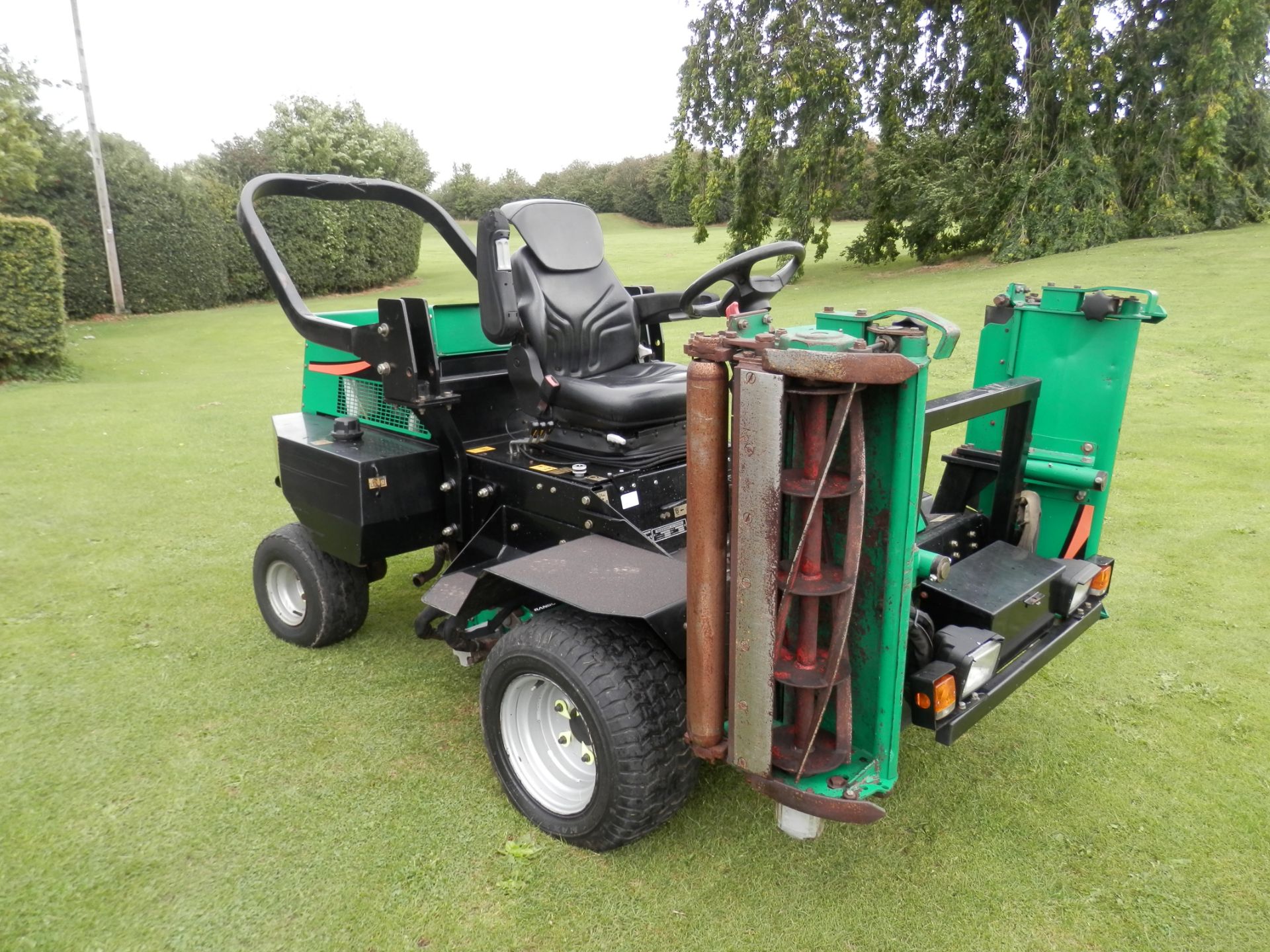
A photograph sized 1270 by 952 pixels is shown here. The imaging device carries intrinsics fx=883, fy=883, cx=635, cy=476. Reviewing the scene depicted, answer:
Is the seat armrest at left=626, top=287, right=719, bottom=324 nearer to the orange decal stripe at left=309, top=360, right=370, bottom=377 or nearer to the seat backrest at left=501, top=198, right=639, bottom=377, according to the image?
the seat backrest at left=501, top=198, right=639, bottom=377

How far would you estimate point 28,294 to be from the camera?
10.4m

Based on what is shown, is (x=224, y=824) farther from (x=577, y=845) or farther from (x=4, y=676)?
(x=4, y=676)

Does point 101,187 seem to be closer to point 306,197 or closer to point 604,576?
point 306,197

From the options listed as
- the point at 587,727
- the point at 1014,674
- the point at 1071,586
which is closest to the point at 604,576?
the point at 587,727

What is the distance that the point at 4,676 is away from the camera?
11.4 ft

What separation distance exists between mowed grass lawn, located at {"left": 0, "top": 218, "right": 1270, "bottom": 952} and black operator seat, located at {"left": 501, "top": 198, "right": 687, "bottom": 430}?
1.21m

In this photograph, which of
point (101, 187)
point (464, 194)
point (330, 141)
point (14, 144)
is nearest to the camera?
point (14, 144)

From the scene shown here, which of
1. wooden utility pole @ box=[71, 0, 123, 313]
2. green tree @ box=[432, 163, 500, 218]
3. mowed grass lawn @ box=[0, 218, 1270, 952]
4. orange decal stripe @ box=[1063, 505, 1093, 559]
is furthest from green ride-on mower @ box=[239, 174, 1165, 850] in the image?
green tree @ box=[432, 163, 500, 218]

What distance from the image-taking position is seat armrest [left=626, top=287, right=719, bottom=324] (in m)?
3.63

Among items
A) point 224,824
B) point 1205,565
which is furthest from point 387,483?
point 1205,565

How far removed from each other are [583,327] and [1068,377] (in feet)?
5.48

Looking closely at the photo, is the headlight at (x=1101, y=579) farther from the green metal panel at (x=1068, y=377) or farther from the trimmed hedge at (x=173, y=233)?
the trimmed hedge at (x=173, y=233)

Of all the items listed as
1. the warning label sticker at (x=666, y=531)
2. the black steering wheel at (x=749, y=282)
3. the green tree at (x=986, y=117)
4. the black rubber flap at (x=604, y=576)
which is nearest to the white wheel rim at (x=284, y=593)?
the black rubber flap at (x=604, y=576)

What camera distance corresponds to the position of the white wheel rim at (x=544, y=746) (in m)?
2.58
